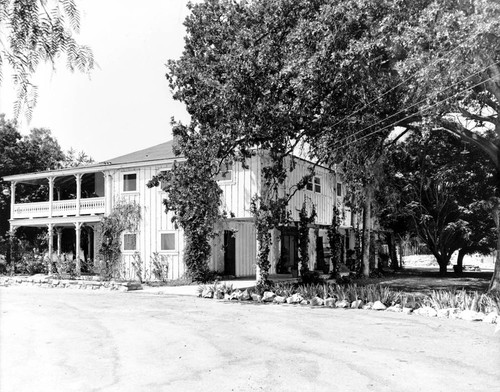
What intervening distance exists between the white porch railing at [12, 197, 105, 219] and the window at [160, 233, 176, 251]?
4394 mm

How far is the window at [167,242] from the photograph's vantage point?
80.4 ft

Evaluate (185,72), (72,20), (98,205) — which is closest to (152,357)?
(72,20)

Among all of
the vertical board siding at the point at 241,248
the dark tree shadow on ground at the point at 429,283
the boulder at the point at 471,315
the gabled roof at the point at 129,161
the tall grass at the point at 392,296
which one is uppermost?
the gabled roof at the point at 129,161

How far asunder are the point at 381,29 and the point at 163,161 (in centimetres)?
1510

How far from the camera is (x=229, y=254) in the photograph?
2552cm

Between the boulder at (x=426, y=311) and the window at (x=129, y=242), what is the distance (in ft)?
53.9

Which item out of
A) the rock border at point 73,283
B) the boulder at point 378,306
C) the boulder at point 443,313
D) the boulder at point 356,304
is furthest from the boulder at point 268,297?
the rock border at point 73,283

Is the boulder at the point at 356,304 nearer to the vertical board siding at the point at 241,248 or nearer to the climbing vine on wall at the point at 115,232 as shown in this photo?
the vertical board siding at the point at 241,248

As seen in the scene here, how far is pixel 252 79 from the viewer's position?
14.4 m

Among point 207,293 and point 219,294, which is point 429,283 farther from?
point 207,293

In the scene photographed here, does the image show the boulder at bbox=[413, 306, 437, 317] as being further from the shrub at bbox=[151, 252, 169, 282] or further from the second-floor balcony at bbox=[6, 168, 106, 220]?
the second-floor balcony at bbox=[6, 168, 106, 220]

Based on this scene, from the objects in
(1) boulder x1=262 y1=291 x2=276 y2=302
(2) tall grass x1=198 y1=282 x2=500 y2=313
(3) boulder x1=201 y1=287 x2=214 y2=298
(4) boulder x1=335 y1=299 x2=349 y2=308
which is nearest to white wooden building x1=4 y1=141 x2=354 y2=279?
(3) boulder x1=201 y1=287 x2=214 y2=298

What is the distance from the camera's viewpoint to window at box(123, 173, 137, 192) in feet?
85.3

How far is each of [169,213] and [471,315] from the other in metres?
16.0
